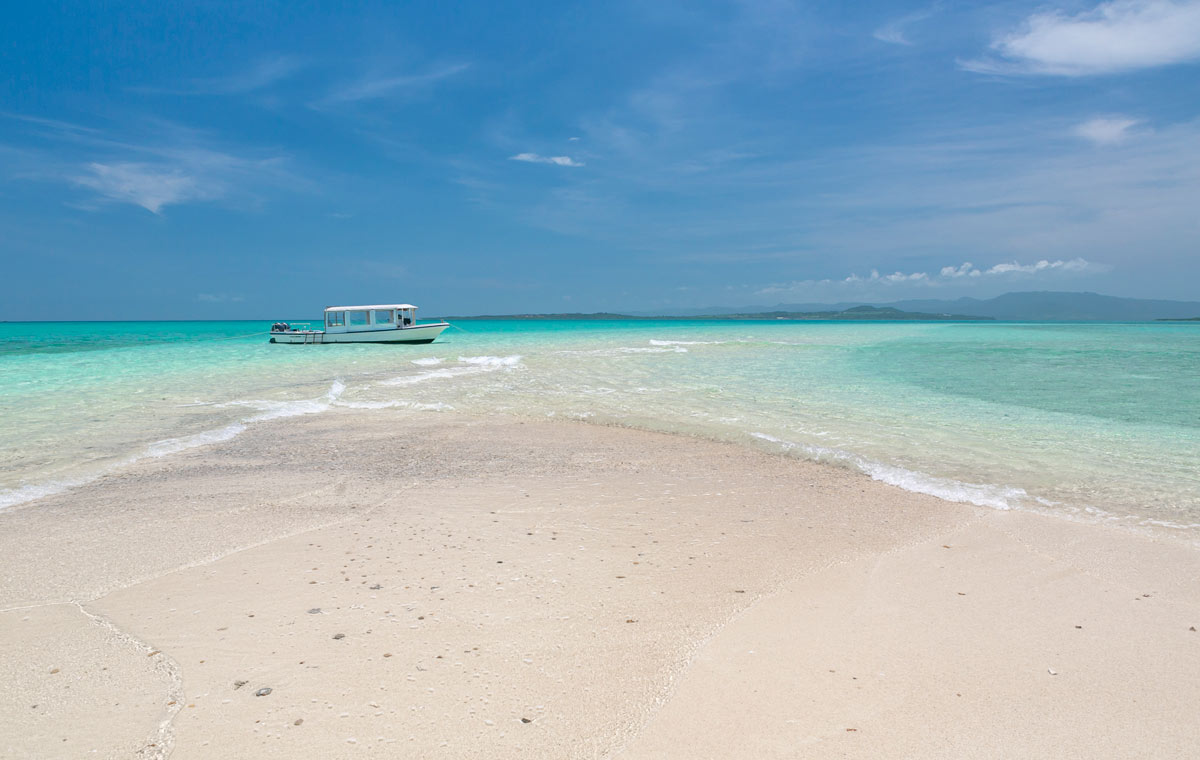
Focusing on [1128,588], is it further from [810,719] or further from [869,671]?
[810,719]

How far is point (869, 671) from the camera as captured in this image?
3680 millimetres

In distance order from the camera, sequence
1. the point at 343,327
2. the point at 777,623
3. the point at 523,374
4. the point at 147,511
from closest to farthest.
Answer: the point at 777,623, the point at 147,511, the point at 523,374, the point at 343,327

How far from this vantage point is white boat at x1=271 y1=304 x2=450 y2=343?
44.4 m

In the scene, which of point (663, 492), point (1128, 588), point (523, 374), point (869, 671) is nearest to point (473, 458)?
point (663, 492)

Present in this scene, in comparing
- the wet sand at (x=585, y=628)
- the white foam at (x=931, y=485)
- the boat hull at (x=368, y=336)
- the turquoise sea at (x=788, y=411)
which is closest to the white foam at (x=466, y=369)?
the turquoise sea at (x=788, y=411)

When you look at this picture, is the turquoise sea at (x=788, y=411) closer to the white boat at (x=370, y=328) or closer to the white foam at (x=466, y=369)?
the white foam at (x=466, y=369)

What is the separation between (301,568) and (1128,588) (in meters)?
6.38

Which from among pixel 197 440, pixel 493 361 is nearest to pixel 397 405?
pixel 197 440

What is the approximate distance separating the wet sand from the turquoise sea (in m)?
2.00

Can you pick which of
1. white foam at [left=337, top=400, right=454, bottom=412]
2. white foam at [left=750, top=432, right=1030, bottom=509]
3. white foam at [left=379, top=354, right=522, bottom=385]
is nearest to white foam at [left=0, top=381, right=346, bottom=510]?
white foam at [left=337, top=400, right=454, bottom=412]

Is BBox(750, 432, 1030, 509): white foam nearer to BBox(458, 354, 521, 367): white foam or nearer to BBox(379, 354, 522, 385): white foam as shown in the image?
BBox(379, 354, 522, 385): white foam

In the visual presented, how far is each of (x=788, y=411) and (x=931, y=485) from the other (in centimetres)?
586

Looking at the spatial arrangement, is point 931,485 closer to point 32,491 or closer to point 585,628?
point 585,628

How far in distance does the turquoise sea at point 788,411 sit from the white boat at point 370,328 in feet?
54.8
